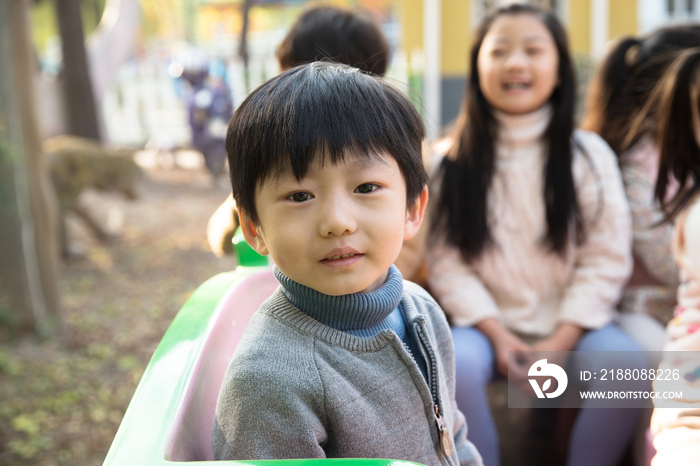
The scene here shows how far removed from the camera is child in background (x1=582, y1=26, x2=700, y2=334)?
5.42 feet

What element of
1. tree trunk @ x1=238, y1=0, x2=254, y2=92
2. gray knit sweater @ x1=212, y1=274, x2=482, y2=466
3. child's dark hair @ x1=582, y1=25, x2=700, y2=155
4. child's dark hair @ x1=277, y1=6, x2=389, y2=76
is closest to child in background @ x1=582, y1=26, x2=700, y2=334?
child's dark hair @ x1=582, y1=25, x2=700, y2=155

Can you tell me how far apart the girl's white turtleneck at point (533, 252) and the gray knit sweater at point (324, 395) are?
690 millimetres

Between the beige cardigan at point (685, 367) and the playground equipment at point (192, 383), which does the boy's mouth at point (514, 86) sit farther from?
the playground equipment at point (192, 383)

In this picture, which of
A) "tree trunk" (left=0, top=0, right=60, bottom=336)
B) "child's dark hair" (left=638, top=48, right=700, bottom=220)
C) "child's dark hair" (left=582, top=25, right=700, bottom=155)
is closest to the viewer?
"child's dark hair" (left=638, top=48, right=700, bottom=220)

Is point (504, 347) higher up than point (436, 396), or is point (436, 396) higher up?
point (436, 396)

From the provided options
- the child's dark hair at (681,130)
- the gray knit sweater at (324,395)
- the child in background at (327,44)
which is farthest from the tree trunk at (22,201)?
the child's dark hair at (681,130)

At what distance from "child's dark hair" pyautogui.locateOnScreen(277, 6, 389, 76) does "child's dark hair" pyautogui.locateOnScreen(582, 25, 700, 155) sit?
2.44 feet

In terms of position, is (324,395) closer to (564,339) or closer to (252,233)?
(252,233)

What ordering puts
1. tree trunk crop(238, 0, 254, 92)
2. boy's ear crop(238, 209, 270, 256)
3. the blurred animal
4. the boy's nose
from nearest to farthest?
1. the boy's nose
2. boy's ear crop(238, 209, 270, 256)
3. the blurred animal
4. tree trunk crop(238, 0, 254, 92)

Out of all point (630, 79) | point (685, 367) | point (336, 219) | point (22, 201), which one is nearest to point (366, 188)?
point (336, 219)

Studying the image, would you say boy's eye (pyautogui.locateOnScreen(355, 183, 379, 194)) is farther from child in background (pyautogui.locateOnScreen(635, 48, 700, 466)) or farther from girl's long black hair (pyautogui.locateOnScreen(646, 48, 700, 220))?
girl's long black hair (pyautogui.locateOnScreen(646, 48, 700, 220))

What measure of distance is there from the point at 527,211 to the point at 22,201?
7.08 feet

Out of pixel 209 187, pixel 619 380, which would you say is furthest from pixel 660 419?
pixel 209 187

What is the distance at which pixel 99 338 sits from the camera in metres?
3.08
